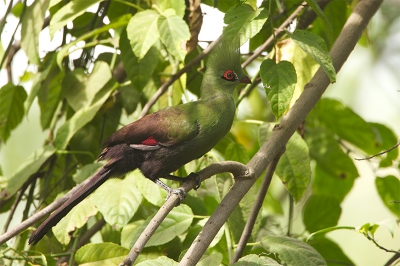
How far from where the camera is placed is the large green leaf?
249 cm

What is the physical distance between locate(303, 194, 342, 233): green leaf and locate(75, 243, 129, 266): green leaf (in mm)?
1228

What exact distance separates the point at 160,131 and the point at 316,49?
823 mm

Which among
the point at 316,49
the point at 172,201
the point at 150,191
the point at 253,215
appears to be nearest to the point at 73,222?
the point at 150,191

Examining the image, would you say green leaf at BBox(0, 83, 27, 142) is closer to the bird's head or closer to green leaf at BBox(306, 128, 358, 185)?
the bird's head

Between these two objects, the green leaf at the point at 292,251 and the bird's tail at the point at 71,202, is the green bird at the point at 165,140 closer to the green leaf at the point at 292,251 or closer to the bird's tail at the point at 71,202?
the bird's tail at the point at 71,202

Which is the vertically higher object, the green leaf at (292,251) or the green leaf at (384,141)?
the green leaf at (292,251)

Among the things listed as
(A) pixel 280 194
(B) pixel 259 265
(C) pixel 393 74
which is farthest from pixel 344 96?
(B) pixel 259 265

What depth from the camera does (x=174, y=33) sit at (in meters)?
2.52

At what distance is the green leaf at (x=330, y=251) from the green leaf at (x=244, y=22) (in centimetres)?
134

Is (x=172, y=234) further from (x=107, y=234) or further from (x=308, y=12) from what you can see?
(x=308, y=12)

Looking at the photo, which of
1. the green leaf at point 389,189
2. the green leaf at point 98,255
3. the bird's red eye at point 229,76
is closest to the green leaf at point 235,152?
the bird's red eye at point 229,76

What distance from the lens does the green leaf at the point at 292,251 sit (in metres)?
2.18

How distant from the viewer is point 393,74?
4547mm

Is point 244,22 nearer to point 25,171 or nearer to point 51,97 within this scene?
point 25,171
